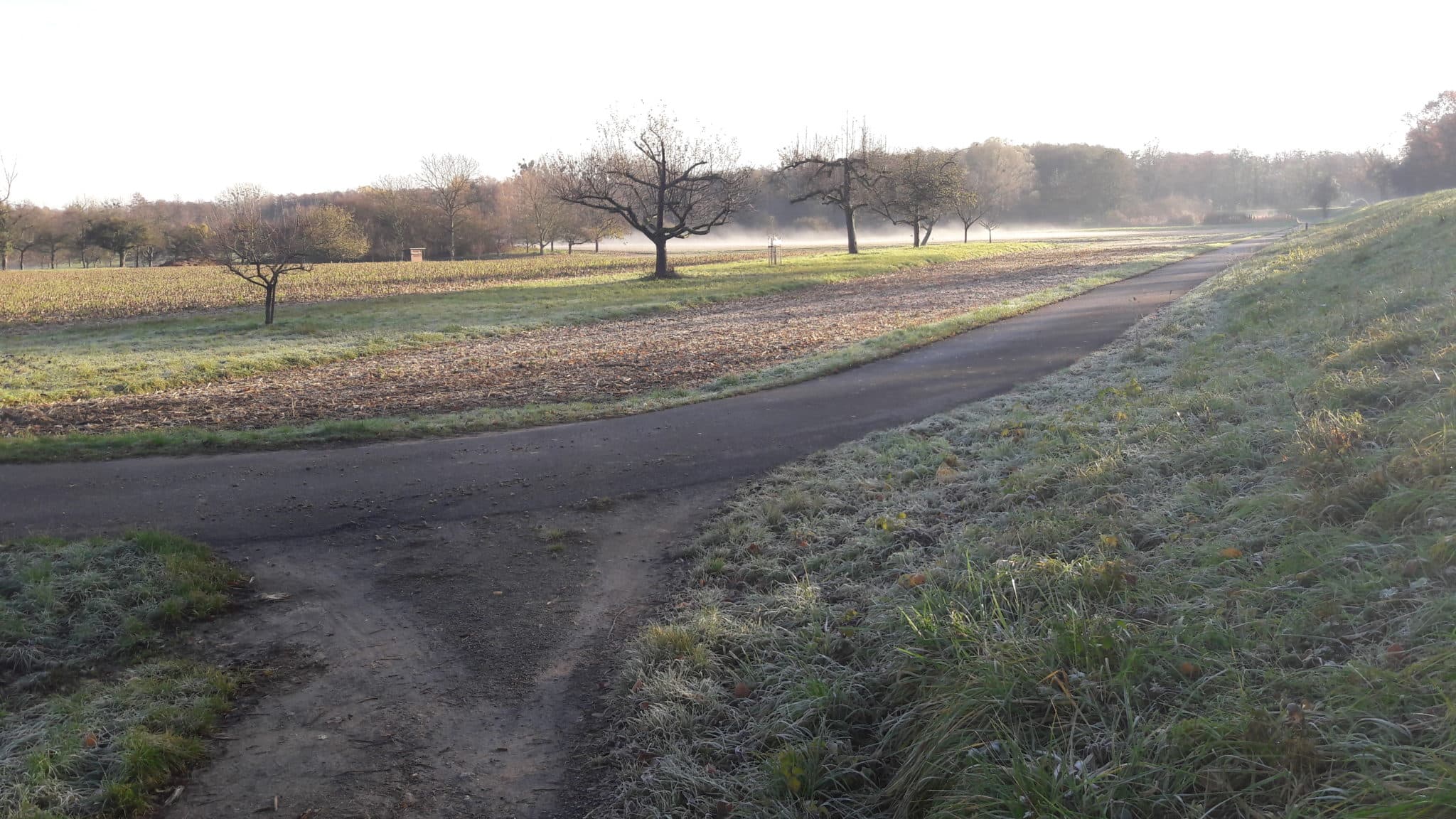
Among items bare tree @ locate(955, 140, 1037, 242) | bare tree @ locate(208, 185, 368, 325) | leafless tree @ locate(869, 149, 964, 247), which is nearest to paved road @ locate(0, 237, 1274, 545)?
bare tree @ locate(208, 185, 368, 325)

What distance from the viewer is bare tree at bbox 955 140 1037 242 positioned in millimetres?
71375

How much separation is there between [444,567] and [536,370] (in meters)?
9.41

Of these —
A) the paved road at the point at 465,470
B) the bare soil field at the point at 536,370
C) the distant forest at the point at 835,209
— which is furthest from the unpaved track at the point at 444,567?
the distant forest at the point at 835,209

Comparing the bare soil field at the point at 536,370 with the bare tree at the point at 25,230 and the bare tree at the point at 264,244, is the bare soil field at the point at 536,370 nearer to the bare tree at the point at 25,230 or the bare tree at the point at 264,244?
the bare tree at the point at 264,244

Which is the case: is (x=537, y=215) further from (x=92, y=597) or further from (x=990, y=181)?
(x=92, y=597)

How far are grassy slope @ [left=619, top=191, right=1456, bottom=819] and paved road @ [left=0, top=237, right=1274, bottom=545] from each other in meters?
2.02

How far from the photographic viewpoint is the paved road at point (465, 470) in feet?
24.4

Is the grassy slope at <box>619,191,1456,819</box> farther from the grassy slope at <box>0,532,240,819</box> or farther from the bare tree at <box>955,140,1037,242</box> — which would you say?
the bare tree at <box>955,140,1037,242</box>

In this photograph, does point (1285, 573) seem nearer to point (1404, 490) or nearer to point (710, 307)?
point (1404, 490)

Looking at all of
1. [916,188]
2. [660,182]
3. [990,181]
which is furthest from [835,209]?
[660,182]

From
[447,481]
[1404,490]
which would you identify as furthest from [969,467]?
[447,481]

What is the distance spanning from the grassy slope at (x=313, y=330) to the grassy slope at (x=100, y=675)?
9.53 m

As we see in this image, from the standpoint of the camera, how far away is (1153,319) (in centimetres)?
1734

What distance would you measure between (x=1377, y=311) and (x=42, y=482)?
44.1 ft
